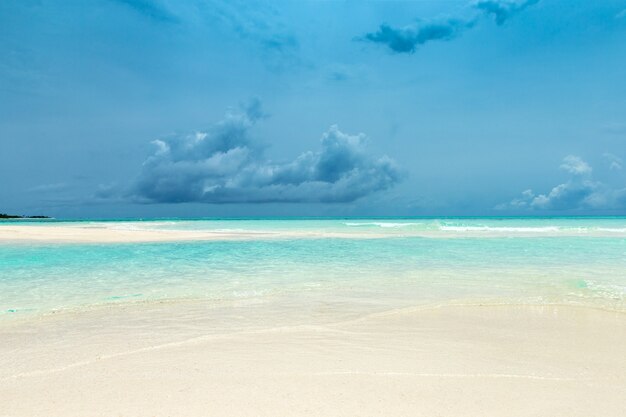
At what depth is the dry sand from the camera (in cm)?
340

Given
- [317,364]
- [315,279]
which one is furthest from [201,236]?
[317,364]

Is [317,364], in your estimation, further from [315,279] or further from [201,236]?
[201,236]

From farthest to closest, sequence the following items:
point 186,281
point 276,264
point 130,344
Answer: point 276,264 → point 186,281 → point 130,344

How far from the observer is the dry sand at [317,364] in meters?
3.40

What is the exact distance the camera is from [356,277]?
33.0ft

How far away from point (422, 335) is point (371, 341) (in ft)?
2.43

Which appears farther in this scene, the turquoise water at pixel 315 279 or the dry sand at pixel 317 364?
the turquoise water at pixel 315 279

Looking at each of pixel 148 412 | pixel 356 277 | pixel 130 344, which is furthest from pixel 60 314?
pixel 356 277

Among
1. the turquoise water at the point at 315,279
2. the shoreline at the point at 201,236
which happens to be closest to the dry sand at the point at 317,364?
the turquoise water at the point at 315,279

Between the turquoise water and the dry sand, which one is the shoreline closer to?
the turquoise water

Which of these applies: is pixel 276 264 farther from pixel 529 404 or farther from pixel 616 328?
pixel 529 404

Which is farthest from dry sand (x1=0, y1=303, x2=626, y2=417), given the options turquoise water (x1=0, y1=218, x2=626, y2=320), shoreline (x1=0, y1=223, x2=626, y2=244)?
shoreline (x1=0, y1=223, x2=626, y2=244)

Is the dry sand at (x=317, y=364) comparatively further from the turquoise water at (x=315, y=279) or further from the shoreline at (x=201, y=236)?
the shoreline at (x=201, y=236)

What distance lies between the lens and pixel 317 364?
4.28m
